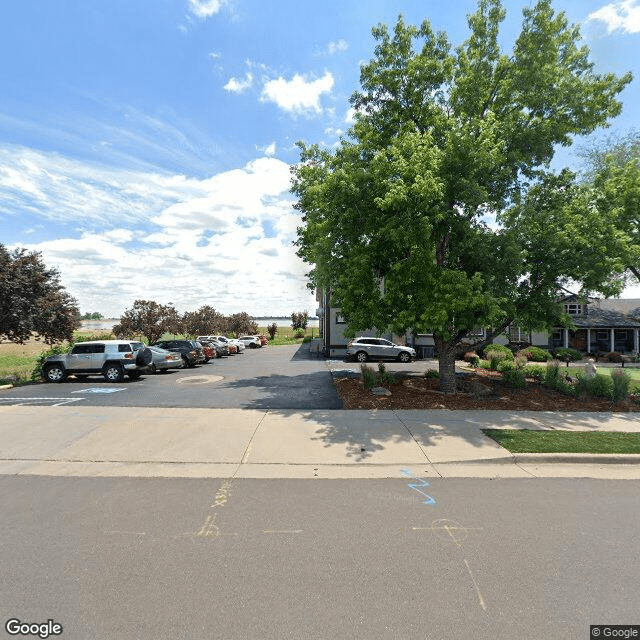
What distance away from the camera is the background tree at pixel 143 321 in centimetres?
2877

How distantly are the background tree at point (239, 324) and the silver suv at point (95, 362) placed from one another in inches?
1678

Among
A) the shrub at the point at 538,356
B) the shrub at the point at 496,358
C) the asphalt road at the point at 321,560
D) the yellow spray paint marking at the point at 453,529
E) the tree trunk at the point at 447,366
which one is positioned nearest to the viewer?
the asphalt road at the point at 321,560

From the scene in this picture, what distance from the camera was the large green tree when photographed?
9.91m

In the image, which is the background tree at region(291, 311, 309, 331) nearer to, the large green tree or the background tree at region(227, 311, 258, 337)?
the background tree at region(227, 311, 258, 337)

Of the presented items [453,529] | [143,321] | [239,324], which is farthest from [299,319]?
[453,529]

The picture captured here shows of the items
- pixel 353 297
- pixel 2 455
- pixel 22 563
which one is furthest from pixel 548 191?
pixel 2 455

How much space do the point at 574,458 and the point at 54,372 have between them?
18.3 metres

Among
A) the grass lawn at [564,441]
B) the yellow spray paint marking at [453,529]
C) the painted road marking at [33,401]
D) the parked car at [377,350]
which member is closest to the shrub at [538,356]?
the parked car at [377,350]

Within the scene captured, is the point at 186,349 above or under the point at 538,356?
above

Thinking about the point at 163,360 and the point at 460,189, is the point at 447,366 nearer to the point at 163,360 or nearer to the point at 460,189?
the point at 460,189

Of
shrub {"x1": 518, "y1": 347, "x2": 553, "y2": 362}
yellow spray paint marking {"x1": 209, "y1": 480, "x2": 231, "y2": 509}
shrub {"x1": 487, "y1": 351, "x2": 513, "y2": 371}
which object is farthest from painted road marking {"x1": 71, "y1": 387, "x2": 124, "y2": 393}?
shrub {"x1": 518, "y1": 347, "x2": 553, "y2": 362}

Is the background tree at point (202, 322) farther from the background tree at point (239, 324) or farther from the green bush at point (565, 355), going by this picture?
the green bush at point (565, 355)

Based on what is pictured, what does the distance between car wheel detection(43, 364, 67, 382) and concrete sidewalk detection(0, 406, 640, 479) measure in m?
6.19

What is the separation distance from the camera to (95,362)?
52.0 feet
